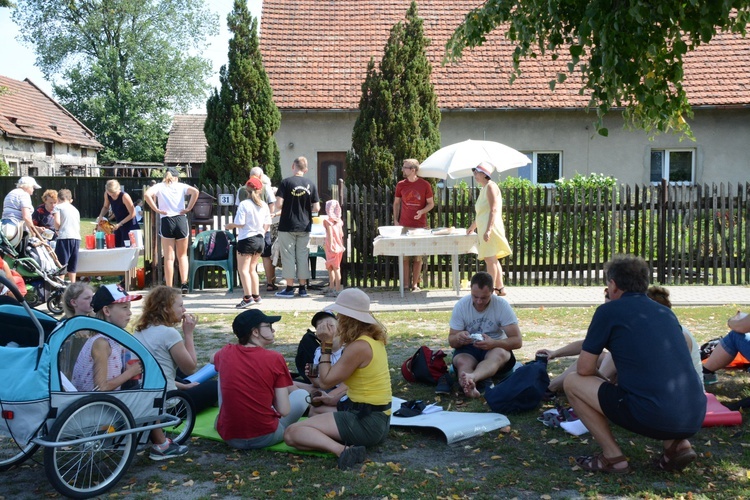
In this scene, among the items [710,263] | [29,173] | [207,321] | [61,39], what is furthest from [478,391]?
[61,39]

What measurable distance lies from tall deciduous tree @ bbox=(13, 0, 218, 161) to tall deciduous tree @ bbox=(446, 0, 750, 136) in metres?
57.6

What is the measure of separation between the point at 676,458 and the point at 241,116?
14.2m

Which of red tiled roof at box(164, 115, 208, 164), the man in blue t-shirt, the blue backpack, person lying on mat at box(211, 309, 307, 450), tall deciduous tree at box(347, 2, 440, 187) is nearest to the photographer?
person lying on mat at box(211, 309, 307, 450)

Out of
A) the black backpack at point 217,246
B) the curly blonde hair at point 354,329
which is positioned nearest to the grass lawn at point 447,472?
the curly blonde hair at point 354,329

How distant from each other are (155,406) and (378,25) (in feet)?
60.4

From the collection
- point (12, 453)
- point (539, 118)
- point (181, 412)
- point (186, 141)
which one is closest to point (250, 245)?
point (181, 412)

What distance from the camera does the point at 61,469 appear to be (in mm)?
4824

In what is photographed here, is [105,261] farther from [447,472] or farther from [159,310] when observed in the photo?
[447,472]

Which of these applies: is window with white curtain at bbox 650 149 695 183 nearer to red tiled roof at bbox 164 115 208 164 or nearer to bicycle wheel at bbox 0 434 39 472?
bicycle wheel at bbox 0 434 39 472

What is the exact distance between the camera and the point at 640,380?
15.7 ft

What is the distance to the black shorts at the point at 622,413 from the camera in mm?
4758

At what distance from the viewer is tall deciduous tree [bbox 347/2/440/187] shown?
1460 centimetres

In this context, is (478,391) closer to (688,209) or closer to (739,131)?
(688,209)

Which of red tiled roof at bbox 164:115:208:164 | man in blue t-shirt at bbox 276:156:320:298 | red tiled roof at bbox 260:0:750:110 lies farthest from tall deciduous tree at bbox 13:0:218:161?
man in blue t-shirt at bbox 276:156:320:298
